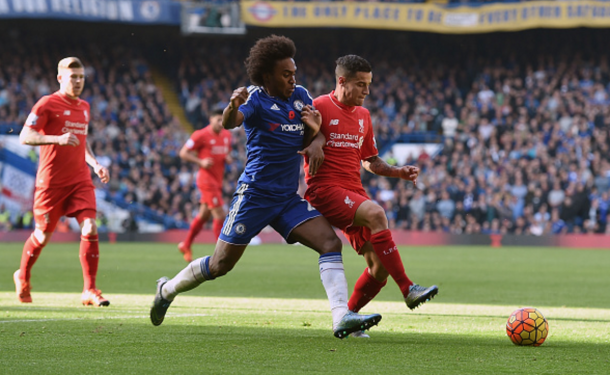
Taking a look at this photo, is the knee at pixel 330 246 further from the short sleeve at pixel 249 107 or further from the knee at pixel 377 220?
the short sleeve at pixel 249 107

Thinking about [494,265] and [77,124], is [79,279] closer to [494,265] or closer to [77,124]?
[77,124]

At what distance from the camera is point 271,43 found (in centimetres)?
612

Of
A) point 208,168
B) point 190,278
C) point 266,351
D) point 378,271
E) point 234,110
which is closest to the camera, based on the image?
point 266,351

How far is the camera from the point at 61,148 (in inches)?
351

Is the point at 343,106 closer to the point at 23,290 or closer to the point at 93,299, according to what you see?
the point at 93,299

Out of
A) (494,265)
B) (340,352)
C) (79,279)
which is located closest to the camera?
(340,352)

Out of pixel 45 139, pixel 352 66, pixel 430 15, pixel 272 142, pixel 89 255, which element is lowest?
pixel 89 255

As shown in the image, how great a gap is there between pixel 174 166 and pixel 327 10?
324 inches

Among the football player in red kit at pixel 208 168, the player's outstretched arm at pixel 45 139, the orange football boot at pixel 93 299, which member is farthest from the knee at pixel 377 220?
the football player in red kit at pixel 208 168

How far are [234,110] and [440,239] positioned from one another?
1974 centimetres

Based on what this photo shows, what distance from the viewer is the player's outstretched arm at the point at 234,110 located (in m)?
5.71

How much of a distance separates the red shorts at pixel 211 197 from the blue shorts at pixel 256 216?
9334 mm

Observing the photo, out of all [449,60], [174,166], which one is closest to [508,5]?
[449,60]

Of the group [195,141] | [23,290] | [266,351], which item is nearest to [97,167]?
[23,290]
